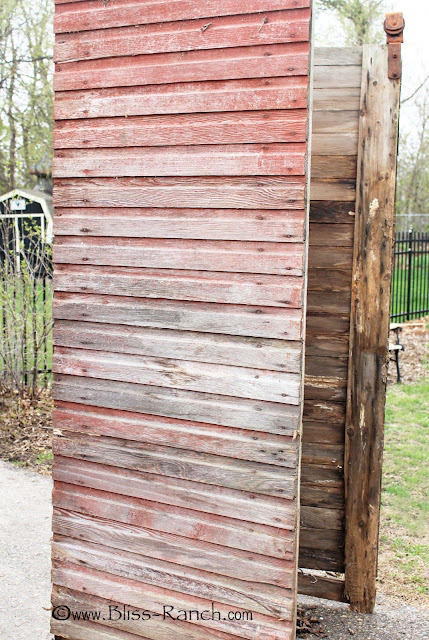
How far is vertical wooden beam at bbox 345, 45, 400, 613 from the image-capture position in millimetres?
3281

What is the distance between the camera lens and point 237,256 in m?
2.93

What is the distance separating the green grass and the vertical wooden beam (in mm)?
798

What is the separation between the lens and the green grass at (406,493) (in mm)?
4293

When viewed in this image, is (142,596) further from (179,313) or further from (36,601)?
(179,313)

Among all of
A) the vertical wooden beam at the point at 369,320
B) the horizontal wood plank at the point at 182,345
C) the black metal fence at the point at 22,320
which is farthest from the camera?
the black metal fence at the point at 22,320

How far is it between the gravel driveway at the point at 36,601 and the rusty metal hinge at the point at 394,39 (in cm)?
304

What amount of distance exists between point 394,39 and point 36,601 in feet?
12.9

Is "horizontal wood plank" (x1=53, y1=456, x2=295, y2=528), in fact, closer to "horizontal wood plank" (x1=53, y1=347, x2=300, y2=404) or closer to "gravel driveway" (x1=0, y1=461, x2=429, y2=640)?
"horizontal wood plank" (x1=53, y1=347, x2=300, y2=404)

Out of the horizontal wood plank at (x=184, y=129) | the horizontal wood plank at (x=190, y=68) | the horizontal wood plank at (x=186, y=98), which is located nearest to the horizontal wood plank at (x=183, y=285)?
the horizontal wood plank at (x=184, y=129)

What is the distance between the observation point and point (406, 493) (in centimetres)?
559

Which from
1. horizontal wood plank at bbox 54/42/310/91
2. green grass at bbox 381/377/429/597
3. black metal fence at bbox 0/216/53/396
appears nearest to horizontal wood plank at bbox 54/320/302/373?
horizontal wood plank at bbox 54/42/310/91

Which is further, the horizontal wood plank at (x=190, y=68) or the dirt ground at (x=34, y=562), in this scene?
the dirt ground at (x=34, y=562)

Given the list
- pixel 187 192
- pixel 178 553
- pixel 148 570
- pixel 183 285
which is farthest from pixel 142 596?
pixel 187 192

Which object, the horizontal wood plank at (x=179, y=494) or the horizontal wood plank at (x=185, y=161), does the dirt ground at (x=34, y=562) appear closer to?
the horizontal wood plank at (x=179, y=494)
